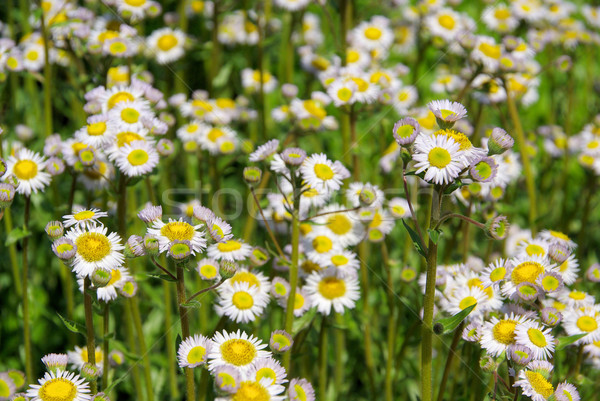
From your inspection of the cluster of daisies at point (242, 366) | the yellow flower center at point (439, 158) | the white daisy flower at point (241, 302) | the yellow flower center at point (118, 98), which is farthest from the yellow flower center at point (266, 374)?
the yellow flower center at point (118, 98)

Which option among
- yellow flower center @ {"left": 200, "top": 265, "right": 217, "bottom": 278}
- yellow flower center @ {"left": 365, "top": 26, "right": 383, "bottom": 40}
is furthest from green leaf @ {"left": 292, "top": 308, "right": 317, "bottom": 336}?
yellow flower center @ {"left": 365, "top": 26, "right": 383, "bottom": 40}

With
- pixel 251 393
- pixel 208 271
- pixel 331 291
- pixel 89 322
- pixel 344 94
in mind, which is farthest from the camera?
pixel 344 94

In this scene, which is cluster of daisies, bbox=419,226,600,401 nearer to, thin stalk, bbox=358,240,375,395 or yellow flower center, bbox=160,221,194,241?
thin stalk, bbox=358,240,375,395

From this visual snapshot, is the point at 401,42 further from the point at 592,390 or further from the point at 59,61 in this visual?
the point at 592,390

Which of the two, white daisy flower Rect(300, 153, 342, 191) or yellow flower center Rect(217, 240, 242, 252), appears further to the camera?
yellow flower center Rect(217, 240, 242, 252)

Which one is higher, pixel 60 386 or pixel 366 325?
pixel 366 325

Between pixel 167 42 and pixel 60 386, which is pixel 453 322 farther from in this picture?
pixel 167 42

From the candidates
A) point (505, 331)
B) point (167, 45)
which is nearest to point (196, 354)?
point (505, 331)
